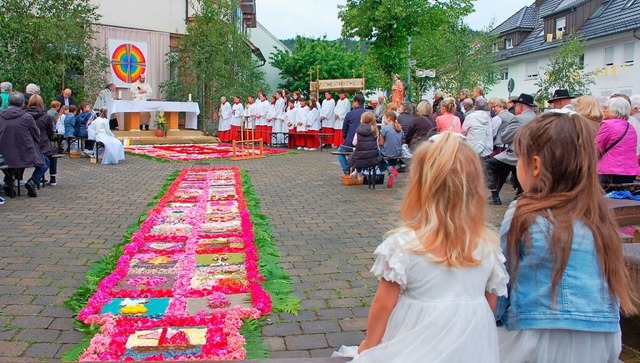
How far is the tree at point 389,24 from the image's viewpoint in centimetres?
2619

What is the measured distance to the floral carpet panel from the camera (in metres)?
4.18

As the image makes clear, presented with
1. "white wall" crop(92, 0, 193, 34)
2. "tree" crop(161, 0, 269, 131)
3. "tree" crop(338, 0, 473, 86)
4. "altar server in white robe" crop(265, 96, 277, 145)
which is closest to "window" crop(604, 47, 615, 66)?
"tree" crop(338, 0, 473, 86)

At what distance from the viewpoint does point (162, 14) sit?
28453 mm

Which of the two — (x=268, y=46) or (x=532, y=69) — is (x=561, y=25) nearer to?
(x=532, y=69)

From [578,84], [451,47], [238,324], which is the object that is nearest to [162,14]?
[451,47]

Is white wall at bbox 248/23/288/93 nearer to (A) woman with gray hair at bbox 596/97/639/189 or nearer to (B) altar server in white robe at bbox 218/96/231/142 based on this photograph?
(B) altar server in white robe at bbox 218/96/231/142

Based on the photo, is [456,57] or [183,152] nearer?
[183,152]

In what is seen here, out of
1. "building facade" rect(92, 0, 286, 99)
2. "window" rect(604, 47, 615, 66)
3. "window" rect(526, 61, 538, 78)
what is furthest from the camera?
"window" rect(526, 61, 538, 78)

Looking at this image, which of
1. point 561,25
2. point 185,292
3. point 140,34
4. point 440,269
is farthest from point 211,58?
point 440,269

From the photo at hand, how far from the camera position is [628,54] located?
30.1m

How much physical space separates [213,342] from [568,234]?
2.58 m

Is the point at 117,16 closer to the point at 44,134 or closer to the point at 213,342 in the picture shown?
the point at 44,134

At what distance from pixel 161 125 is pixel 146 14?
22.6 ft

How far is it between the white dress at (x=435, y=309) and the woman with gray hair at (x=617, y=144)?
5998 millimetres
